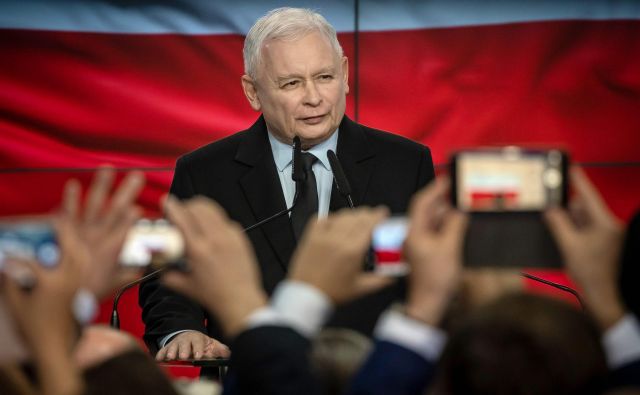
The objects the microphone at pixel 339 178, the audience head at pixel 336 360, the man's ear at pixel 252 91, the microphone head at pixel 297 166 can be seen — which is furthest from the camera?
the man's ear at pixel 252 91

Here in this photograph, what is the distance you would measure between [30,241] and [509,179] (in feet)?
1.83

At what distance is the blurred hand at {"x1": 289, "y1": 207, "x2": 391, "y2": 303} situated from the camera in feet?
3.62

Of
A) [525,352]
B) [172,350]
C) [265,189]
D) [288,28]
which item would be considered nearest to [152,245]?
[525,352]

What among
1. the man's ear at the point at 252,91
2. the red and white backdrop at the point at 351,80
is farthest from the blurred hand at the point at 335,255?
the red and white backdrop at the point at 351,80

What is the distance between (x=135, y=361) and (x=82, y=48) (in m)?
3.27

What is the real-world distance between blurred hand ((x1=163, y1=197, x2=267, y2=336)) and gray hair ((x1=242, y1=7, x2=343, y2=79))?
Answer: 1656mm

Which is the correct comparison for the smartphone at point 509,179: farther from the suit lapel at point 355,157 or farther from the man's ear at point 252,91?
the man's ear at point 252,91

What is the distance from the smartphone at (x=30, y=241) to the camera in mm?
1142

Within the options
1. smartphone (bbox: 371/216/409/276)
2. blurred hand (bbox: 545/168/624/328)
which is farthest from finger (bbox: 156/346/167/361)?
blurred hand (bbox: 545/168/624/328)

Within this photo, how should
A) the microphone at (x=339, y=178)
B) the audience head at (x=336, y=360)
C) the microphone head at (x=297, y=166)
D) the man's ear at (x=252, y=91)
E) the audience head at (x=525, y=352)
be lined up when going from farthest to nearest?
the man's ear at (x=252, y=91) < the microphone head at (x=297, y=166) < the microphone at (x=339, y=178) < the audience head at (x=336, y=360) < the audience head at (x=525, y=352)

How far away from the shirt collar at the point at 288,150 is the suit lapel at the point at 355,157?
0.02 m

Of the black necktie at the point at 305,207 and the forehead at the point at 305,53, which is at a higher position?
the forehead at the point at 305,53

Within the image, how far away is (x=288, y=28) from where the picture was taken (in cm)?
273

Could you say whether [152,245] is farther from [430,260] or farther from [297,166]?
[297,166]
